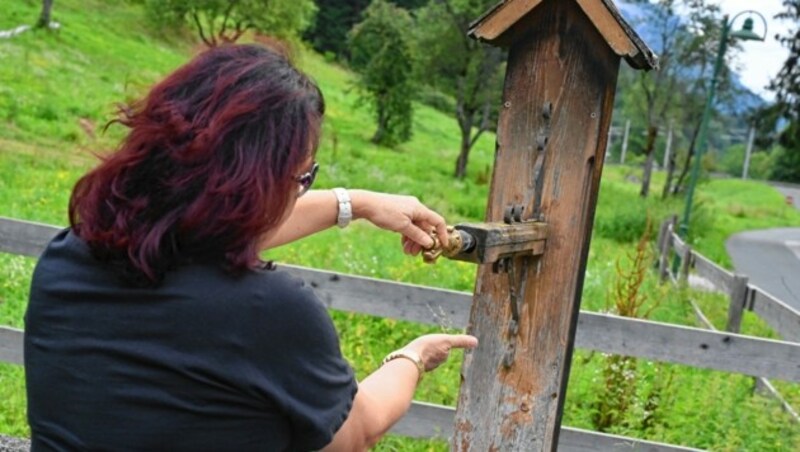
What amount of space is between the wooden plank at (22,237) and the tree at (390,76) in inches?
1125

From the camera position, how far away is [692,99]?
31.8m

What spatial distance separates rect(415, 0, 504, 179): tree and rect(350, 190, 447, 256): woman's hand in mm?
27958

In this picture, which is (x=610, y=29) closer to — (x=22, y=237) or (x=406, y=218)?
(x=406, y=218)

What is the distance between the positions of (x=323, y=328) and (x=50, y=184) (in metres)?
12.1

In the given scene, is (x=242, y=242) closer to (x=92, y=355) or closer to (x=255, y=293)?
(x=255, y=293)

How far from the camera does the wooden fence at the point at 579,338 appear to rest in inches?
177

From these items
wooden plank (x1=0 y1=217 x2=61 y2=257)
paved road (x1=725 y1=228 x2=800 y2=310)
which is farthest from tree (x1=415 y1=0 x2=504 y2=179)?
wooden plank (x1=0 y1=217 x2=61 y2=257)

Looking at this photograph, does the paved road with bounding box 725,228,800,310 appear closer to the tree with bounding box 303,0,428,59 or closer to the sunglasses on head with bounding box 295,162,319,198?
the sunglasses on head with bounding box 295,162,319,198

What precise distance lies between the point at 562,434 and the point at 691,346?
2.46 ft

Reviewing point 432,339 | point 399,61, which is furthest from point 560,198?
point 399,61

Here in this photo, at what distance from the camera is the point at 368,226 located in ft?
49.4

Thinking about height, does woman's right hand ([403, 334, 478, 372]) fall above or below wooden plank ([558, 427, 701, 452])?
above

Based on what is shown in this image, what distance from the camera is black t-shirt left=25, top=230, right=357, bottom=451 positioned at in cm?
148

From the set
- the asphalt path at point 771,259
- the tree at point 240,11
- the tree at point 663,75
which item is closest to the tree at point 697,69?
the tree at point 663,75
